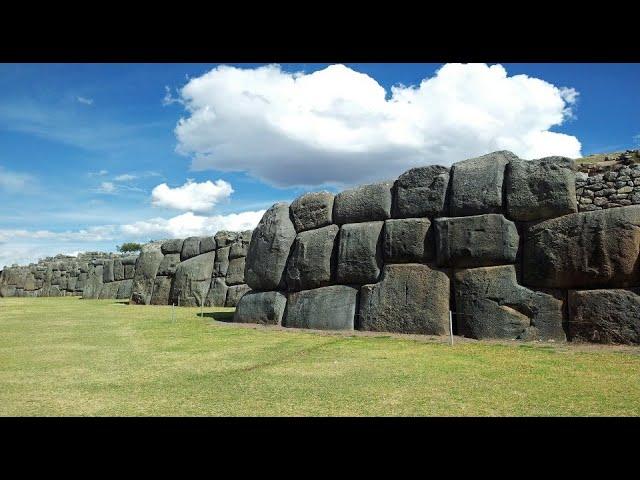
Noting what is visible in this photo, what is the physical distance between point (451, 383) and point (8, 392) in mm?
6396

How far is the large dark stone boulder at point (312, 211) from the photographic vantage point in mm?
15398

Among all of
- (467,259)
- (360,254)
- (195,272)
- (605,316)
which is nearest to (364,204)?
(360,254)

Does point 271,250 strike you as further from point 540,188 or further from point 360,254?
point 540,188

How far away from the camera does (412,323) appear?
12609mm

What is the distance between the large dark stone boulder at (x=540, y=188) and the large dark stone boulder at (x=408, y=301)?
2508mm

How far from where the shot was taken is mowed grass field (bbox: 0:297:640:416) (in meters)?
6.15

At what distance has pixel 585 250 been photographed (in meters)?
10.8

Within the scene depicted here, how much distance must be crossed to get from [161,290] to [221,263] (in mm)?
3966

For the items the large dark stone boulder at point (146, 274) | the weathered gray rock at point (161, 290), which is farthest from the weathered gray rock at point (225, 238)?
the large dark stone boulder at point (146, 274)

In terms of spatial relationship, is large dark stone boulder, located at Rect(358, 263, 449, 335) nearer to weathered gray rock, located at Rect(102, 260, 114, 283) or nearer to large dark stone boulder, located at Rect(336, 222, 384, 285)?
large dark stone boulder, located at Rect(336, 222, 384, 285)

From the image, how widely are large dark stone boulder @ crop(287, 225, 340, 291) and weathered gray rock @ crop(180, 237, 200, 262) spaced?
1143 centimetres

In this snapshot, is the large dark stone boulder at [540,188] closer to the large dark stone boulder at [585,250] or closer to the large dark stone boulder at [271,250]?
the large dark stone boulder at [585,250]

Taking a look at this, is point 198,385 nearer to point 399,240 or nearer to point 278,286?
point 399,240
